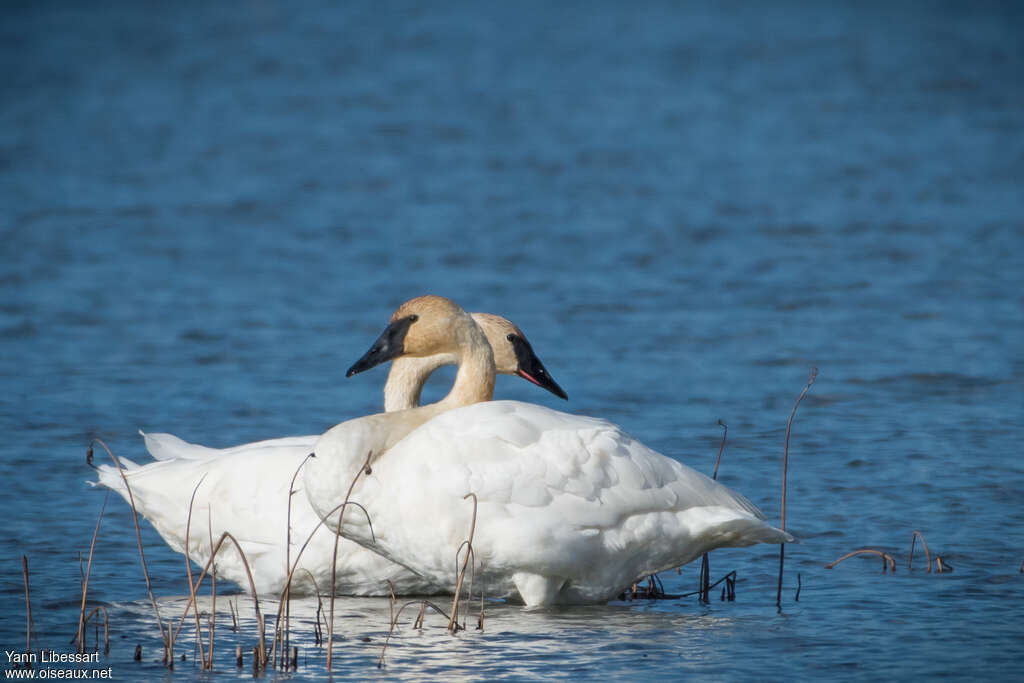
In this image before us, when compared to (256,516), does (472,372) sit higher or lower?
higher

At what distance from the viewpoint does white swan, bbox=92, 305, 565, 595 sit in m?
6.85

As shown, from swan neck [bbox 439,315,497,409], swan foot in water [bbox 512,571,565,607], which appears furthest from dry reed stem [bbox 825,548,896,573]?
swan neck [bbox 439,315,497,409]

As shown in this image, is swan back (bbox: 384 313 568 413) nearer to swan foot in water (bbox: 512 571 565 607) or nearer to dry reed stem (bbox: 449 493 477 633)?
swan foot in water (bbox: 512 571 565 607)

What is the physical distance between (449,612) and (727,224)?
11748 millimetres

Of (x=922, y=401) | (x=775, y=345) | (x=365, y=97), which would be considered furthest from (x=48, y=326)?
(x=365, y=97)

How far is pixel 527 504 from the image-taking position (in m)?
6.28

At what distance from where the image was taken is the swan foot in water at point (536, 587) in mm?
6418

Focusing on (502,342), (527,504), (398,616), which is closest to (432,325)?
(502,342)

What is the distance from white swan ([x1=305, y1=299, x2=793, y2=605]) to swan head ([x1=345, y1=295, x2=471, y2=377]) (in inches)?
19.8

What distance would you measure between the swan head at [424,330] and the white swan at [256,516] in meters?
0.24

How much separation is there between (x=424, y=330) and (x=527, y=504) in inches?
40.6

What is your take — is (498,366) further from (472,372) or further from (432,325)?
(432,325)

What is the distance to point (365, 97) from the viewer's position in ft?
95.8

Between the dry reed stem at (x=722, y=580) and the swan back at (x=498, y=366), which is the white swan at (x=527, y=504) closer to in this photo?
the dry reed stem at (x=722, y=580)
